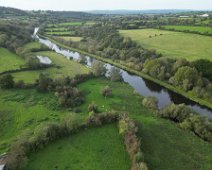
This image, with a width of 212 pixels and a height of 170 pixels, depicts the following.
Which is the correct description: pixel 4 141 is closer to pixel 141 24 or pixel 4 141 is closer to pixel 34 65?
pixel 34 65

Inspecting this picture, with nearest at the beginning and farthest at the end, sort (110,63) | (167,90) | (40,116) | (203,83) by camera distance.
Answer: (40,116), (203,83), (167,90), (110,63)

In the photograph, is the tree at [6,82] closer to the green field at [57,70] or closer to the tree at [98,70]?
the green field at [57,70]

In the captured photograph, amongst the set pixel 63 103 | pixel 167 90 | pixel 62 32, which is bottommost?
pixel 62 32

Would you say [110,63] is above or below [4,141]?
below

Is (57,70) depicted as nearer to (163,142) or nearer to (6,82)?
(6,82)

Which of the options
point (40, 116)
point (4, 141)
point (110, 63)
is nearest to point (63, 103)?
point (40, 116)

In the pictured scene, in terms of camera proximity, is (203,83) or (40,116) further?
(203,83)
